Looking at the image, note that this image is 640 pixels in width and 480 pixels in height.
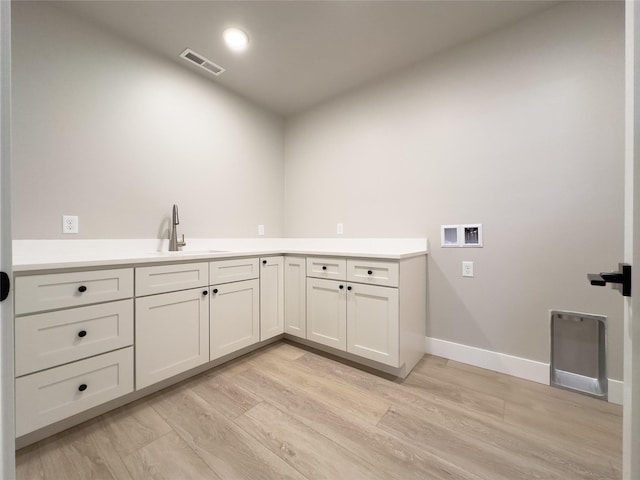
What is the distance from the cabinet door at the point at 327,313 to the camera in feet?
6.57

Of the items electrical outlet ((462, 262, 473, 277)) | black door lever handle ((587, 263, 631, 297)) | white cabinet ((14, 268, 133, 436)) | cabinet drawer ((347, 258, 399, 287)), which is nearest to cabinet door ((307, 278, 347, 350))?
cabinet drawer ((347, 258, 399, 287))

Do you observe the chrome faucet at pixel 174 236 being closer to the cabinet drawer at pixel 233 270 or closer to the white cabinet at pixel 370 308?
the cabinet drawer at pixel 233 270

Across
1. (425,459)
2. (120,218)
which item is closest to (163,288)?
(120,218)

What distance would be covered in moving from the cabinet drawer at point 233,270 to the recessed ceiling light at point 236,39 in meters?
1.69

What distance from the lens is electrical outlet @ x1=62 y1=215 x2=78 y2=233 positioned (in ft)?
5.33

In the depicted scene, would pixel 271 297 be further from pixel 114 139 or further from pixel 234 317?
pixel 114 139

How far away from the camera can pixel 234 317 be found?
1.99 meters

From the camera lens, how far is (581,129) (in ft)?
5.30

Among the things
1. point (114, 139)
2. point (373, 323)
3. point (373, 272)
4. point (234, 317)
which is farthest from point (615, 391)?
point (114, 139)

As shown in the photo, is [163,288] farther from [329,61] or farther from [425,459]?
[329,61]

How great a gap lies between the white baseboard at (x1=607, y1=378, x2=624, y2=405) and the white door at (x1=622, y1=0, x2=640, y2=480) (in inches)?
59.2

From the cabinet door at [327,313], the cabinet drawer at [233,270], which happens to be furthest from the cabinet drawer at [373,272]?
the cabinet drawer at [233,270]

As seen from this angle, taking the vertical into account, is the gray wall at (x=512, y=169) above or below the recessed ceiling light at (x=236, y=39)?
below

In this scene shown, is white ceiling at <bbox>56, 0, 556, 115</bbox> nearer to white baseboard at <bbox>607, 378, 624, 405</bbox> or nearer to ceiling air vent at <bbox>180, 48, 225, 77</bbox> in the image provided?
ceiling air vent at <bbox>180, 48, 225, 77</bbox>
